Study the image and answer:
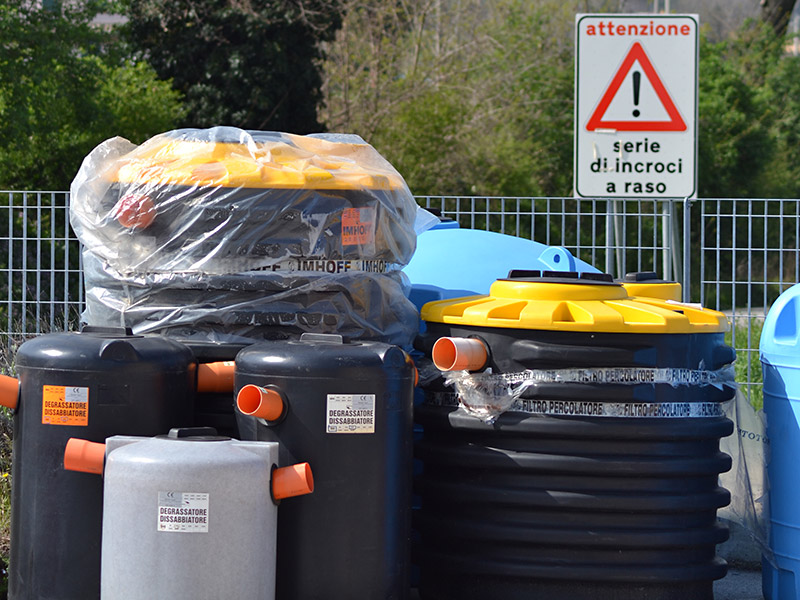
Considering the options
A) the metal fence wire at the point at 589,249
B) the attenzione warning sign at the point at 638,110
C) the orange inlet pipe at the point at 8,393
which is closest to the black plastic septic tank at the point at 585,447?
the orange inlet pipe at the point at 8,393

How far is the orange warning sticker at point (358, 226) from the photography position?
339 cm

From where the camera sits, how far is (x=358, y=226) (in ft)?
11.3

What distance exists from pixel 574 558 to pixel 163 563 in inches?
48.6

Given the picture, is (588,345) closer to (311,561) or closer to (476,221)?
(311,561)

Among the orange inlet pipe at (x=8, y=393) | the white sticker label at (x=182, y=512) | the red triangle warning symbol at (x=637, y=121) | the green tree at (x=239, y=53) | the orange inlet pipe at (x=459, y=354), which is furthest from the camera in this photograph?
the green tree at (x=239, y=53)

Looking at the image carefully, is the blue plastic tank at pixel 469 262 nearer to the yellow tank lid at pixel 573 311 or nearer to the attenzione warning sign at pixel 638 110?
the yellow tank lid at pixel 573 311

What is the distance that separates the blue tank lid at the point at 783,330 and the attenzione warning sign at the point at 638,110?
148 cm

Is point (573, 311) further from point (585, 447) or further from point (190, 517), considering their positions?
point (190, 517)

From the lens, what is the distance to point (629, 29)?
4.95m

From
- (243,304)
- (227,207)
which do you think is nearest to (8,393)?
(243,304)

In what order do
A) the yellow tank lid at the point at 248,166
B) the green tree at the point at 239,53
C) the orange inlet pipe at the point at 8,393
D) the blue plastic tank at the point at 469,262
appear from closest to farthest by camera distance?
the orange inlet pipe at the point at 8,393, the yellow tank lid at the point at 248,166, the blue plastic tank at the point at 469,262, the green tree at the point at 239,53

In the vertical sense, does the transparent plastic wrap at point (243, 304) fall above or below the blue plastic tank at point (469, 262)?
below

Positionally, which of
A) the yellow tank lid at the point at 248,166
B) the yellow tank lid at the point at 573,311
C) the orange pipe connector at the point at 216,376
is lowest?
the orange pipe connector at the point at 216,376

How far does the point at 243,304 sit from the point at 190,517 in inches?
32.1
